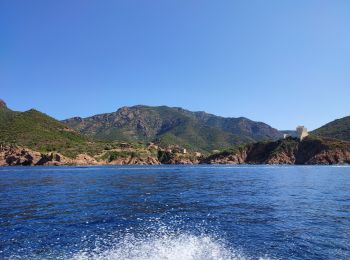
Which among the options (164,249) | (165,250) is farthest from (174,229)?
(165,250)

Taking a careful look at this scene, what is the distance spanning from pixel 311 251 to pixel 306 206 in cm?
1982

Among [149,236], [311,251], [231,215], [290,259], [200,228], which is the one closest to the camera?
[290,259]

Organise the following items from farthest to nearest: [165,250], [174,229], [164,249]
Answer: [174,229] → [164,249] → [165,250]

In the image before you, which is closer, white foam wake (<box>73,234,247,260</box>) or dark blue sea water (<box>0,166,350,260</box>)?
white foam wake (<box>73,234,247,260</box>)

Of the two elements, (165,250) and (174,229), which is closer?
(165,250)

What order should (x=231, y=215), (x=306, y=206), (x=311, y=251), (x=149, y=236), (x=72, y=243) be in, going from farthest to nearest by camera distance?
(x=306, y=206)
(x=231, y=215)
(x=149, y=236)
(x=72, y=243)
(x=311, y=251)

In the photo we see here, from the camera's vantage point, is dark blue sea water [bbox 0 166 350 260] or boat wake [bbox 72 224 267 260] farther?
dark blue sea water [bbox 0 166 350 260]

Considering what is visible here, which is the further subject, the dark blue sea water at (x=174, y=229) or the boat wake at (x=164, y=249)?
the dark blue sea water at (x=174, y=229)

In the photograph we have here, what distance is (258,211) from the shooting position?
37.2m

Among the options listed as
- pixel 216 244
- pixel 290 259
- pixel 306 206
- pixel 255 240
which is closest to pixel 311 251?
pixel 290 259

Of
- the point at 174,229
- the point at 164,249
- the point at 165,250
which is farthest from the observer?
the point at 174,229

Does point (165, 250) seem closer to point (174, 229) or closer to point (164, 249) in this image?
point (164, 249)

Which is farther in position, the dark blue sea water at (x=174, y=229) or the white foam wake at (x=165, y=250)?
the dark blue sea water at (x=174, y=229)

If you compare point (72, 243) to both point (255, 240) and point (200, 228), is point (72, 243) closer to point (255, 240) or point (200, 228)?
point (200, 228)
